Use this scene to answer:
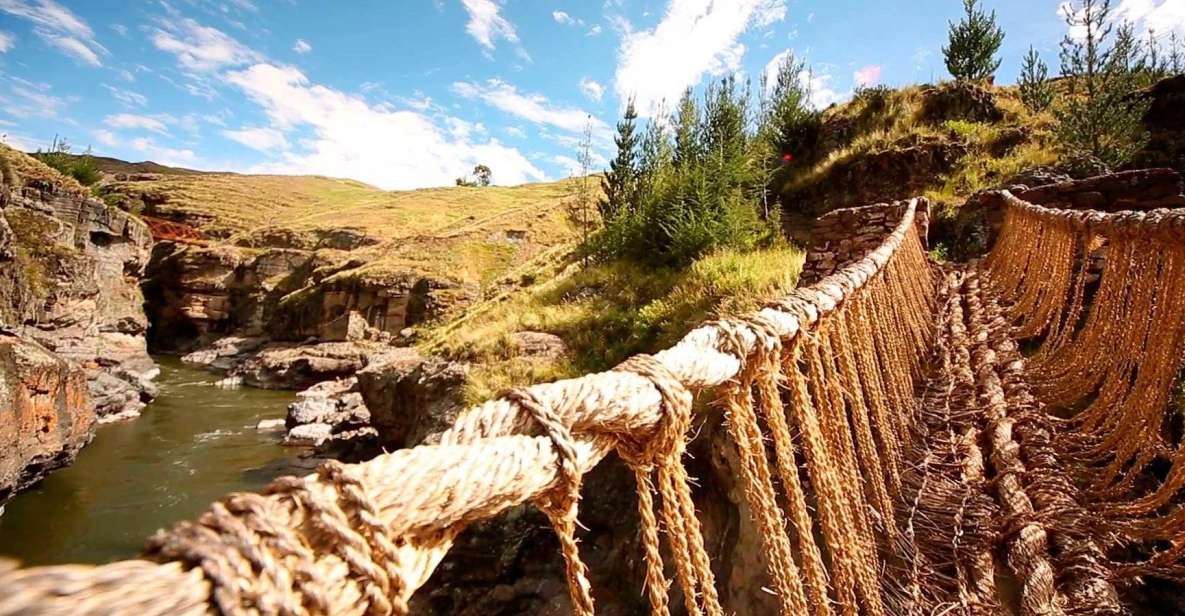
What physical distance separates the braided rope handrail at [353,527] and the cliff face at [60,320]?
487 inches

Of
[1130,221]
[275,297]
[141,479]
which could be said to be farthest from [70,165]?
[1130,221]

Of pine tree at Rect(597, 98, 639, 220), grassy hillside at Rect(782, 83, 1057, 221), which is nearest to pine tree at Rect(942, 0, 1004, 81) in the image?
grassy hillside at Rect(782, 83, 1057, 221)

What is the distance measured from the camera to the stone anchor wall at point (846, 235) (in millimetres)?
6172

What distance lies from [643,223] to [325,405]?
36.9ft

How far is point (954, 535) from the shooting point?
1990mm

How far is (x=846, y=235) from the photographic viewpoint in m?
6.32

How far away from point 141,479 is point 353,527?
15.4 m

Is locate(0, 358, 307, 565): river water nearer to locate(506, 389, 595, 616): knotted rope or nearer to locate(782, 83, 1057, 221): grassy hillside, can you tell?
locate(506, 389, 595, 616): knotted rope

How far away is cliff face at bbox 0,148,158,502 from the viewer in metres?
9.19

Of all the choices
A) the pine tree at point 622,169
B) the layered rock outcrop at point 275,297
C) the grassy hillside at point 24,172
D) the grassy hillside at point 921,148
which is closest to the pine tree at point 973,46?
the grassy hillside at point 921,148

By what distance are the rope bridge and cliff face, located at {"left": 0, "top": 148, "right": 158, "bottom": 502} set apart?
38.9 feet

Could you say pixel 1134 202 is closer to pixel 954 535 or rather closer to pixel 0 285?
pixel 954 535

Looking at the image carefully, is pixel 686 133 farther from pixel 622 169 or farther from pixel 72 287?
pixel 72 287

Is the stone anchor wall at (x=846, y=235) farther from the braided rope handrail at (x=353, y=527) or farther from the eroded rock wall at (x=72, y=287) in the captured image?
the eroded rock wall at (x=72, y=287)
